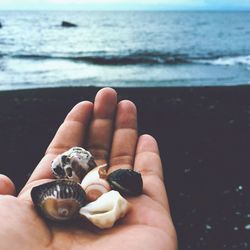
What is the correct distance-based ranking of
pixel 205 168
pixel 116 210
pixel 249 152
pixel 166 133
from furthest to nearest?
pixel 166 133
pixel 249 152
pixel 205 168
pixel 116 210

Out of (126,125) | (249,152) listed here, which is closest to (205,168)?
(249,152)

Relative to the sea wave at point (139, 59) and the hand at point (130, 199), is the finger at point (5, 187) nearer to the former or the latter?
the hand at point (130, 199)

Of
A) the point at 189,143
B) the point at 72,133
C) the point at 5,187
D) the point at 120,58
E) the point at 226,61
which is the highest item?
the point at 72,133

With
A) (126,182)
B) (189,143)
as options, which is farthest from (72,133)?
(189,143)

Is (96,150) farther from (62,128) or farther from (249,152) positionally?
(249,152)

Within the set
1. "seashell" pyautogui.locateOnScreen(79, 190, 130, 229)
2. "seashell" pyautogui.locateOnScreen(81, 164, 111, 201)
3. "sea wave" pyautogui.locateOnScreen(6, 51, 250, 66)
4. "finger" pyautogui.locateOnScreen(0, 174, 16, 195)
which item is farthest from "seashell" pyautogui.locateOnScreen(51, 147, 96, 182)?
"sea wave" pyautogui.locateOnScreen(6, 51, 250, 66)

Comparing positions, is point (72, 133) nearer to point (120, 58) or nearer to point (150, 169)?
point (150, 169)

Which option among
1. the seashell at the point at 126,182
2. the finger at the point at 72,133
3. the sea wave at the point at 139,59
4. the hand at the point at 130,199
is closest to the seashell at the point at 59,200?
the hand at the point at 130,199

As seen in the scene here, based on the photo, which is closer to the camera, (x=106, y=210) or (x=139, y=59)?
(x=106, y=210)
